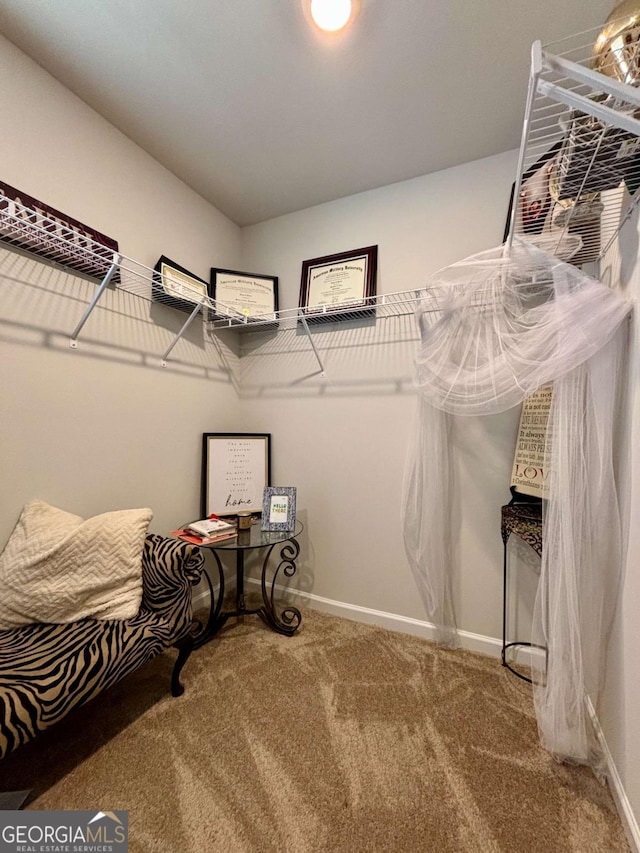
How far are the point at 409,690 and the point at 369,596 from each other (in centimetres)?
55

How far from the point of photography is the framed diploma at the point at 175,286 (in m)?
1.77

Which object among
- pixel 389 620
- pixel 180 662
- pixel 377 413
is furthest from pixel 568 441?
pixel 180 662

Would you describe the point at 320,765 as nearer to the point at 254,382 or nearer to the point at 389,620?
the point at 389,620

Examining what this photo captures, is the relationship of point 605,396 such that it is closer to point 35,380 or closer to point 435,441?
point 435,441

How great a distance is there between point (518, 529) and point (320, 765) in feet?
3.89

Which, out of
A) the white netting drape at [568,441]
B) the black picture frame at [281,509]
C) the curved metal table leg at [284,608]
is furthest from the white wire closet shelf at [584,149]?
the curved metal table leg at [284,608]

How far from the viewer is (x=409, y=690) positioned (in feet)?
4.98

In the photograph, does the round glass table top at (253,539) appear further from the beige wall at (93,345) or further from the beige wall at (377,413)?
the beige wall at (93,345)

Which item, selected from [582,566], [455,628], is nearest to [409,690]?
[455,628]

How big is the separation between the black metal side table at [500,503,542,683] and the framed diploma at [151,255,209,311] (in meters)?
1.87

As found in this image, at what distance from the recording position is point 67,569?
1326 mm

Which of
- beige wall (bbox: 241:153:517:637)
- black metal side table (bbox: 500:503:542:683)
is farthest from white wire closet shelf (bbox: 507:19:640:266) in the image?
black metal side table (bbox: 500:503:542:683)

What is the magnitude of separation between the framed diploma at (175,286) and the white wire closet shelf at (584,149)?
4.94 feet

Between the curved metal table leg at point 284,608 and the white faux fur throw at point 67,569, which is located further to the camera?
the curved metal table leg at point 284,608
